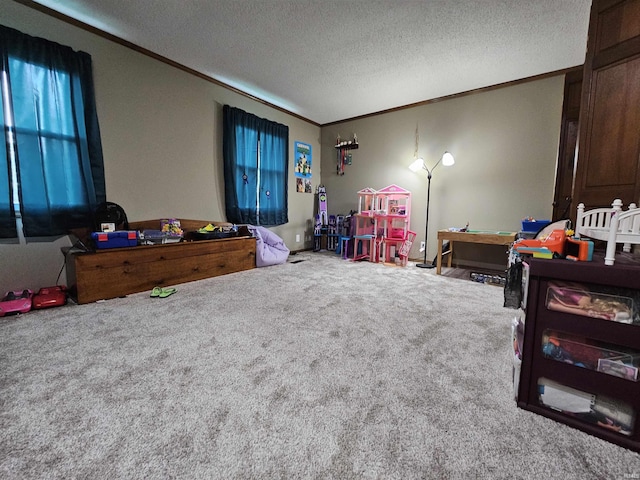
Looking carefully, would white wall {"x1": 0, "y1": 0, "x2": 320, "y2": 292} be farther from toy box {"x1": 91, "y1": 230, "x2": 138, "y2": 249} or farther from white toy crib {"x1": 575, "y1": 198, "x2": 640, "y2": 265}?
white toy crib {"x1": 575, "y1": 198, "x2": 640, "y2": 265}

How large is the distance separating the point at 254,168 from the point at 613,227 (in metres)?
3.65

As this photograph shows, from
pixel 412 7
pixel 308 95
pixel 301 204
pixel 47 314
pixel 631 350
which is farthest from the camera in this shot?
pixel 301 204

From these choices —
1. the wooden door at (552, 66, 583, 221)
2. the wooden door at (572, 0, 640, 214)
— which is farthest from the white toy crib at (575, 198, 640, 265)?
the wooden door at (552, 66, 583, 221)

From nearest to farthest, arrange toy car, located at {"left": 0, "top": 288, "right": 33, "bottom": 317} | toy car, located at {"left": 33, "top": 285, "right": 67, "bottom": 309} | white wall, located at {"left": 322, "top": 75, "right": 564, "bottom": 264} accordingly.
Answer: toy car, located at {"left": 0, "top": 288, "right": 33, "bottom": 317} < toy car, located at {"left": 33, "top": 285, "right": 67, "bottom": 309} < white wall, located at {"left": 322, "top": 75, "right": 564, "bottom": 264}

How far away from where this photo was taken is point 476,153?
3.54m

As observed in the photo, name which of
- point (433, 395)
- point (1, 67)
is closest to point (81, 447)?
point (433, 395)

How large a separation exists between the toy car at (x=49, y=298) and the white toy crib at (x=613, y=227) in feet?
10.5

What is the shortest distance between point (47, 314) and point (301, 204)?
352 cm

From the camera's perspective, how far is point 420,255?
4.13 m

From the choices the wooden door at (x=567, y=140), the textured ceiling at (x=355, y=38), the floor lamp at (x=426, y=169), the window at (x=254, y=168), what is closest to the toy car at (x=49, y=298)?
the window at (x=254, y=168)

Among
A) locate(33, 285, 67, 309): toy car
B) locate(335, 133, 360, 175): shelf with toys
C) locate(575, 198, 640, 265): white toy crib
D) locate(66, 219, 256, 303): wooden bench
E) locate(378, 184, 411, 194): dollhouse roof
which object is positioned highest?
locate(335, 133, 360, 175): shelf with toys

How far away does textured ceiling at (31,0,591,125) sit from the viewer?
207 cm

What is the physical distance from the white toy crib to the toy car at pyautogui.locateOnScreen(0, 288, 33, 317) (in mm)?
3288

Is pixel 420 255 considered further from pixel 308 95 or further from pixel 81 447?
pixel 81 447
